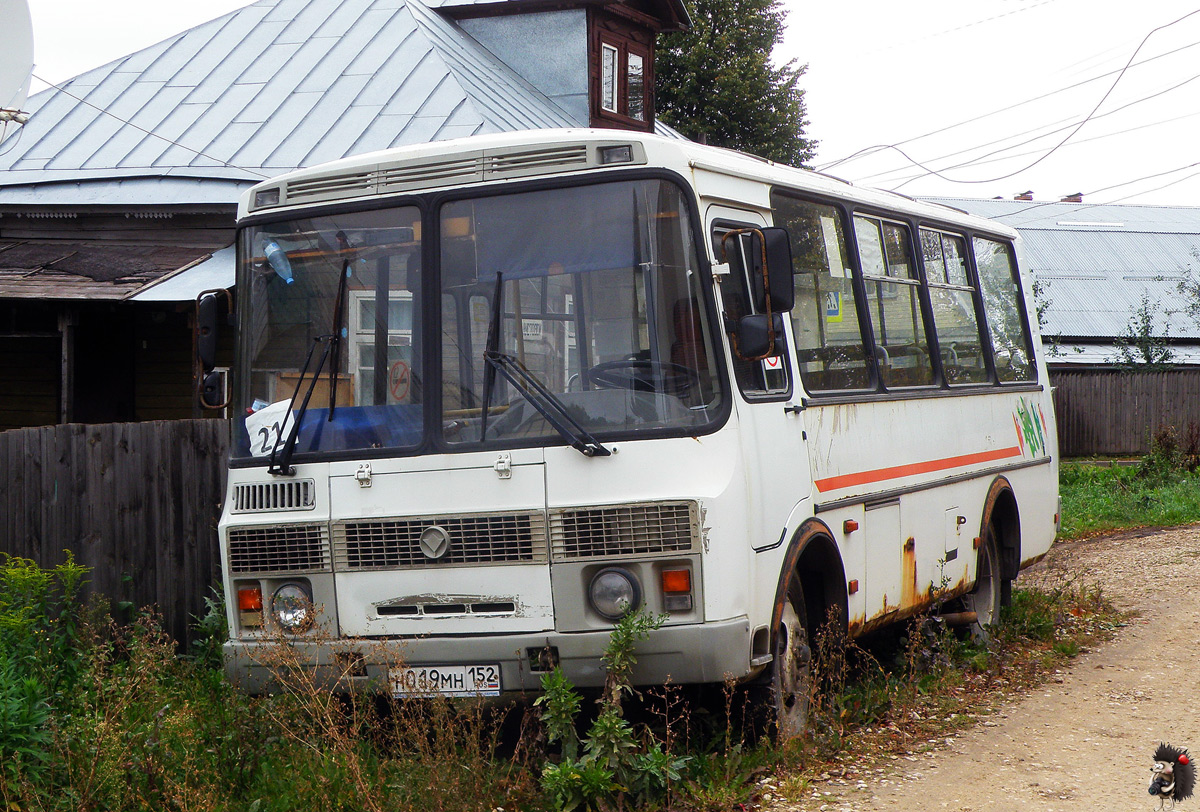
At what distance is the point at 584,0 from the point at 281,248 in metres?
15.5

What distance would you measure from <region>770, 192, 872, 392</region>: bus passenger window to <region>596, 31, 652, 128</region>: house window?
14.1 metres

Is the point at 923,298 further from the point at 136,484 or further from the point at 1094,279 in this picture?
the point at 1094,279

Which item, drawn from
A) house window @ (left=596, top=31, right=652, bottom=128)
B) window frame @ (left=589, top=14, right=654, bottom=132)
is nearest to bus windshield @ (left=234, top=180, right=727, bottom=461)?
window frame @ (left=589, top=14, right=654, bottom=132)

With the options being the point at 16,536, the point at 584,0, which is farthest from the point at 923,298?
the point at 584,0

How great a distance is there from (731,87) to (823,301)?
26.6 meters

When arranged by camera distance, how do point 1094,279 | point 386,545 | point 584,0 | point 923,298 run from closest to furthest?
point 386,545
point 923,298
point 584,0
point 1094,279

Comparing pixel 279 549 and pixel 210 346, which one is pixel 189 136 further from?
pixel 279 549

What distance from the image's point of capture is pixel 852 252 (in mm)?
7496

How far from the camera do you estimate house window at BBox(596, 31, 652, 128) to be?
834 inches

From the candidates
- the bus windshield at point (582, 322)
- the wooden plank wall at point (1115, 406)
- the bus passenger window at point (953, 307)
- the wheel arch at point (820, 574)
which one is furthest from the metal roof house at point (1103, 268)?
the bus windshield at point (582, 322)

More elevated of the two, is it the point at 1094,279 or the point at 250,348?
the point at 1094,279

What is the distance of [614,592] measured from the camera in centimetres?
537

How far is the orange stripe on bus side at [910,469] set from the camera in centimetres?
666

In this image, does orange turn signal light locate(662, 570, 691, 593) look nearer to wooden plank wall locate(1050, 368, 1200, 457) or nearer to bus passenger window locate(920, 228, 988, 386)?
bus passenger window locate(920, 228, 988, 386)
